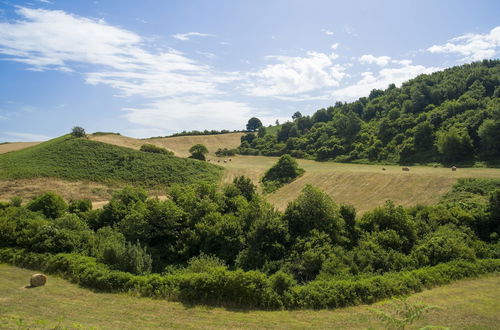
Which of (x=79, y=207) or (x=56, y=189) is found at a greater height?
(x=56, y=189)

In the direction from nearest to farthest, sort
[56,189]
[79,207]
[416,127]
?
[79,207] → [56,189] → [416,127]

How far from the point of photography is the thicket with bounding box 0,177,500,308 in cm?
1616

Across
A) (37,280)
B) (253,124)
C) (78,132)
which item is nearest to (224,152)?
(78,132)

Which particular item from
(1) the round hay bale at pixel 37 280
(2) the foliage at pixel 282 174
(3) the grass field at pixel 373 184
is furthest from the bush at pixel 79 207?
(2) the foliage at pixel 282 174

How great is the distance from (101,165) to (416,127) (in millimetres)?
56671

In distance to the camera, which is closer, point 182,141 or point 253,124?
point 182,141

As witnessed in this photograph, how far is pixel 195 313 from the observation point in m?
14.5

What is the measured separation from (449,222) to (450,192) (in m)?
9.51

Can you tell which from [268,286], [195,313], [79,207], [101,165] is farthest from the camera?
[101,165]

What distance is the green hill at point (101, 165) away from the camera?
53406mm

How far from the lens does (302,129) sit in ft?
331

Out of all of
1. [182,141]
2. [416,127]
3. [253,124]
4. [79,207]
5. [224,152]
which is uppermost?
[253,124]

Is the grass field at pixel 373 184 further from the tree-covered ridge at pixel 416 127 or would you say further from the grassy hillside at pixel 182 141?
the grassy hillside at pixel 182 141

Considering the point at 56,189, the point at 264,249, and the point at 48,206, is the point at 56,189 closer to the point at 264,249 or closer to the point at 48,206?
the point at 48,206
